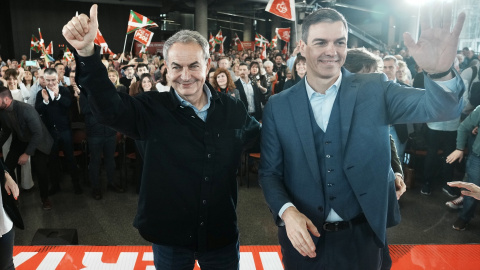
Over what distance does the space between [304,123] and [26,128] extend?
3.97 m

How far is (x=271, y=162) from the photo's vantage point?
1.64 meters

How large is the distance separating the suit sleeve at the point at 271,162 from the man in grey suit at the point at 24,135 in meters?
3.67

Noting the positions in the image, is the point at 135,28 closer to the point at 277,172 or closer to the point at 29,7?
the point at 277,172

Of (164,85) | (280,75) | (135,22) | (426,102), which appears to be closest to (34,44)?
(135,22)

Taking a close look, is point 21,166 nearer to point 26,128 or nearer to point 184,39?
point 26,128

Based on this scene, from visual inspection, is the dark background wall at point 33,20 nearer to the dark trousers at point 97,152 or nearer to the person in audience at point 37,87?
the person in audience at point 37,87

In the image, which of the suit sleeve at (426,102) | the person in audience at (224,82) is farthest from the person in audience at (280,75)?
the suit sleeve at (426,102)

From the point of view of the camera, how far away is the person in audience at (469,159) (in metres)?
3.88

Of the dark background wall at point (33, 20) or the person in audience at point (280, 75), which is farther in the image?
the dark background wall at point (33, 20)

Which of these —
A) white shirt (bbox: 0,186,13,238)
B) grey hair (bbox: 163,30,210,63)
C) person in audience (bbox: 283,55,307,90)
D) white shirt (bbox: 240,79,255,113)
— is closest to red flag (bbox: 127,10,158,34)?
white shirt (bbox: 240,79,255,113)

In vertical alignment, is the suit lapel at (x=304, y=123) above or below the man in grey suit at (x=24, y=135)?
above

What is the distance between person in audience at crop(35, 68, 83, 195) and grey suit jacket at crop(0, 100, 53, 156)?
1.32ft

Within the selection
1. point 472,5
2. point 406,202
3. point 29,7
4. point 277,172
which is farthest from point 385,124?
point 29,7

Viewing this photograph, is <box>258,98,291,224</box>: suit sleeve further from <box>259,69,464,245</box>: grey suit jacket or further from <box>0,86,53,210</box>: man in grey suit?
<box>0,86,53,210</box>: man in grey suit
